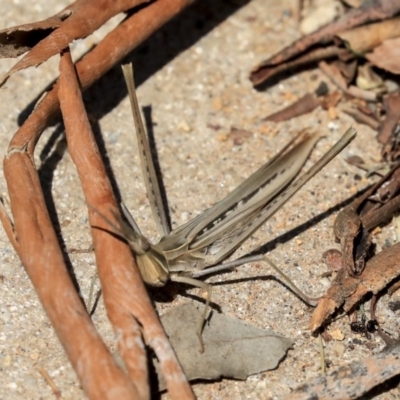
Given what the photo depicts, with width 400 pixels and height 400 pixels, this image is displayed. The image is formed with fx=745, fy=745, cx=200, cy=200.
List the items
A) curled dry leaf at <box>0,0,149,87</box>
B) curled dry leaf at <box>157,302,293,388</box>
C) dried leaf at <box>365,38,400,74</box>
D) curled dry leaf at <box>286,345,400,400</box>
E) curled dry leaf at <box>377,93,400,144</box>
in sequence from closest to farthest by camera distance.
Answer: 1. curled dry leaf at <box>286,345,400,400</box>
2. curled dry leaf at <box>157,302,293,388</box>
3. curled dry leaf at <box>0,0,149,87</box>
4. curled dry leaf at <box>377,93,400,144</box>
5. dried leaf at <box>365,38,400,74</box>

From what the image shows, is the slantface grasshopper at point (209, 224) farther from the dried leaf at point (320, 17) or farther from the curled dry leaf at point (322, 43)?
the dried leaf at point (320, 17)

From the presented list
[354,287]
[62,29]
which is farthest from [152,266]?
[62,29]

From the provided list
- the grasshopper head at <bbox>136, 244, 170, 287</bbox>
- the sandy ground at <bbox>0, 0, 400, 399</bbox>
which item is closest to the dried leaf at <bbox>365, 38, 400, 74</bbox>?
the sandy ground at <bbox>0, 0, 400, 399</bbox>

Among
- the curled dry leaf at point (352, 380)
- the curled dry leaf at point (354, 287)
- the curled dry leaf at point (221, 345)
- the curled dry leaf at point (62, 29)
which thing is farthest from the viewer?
the curled dry leaf at point (62, 29)

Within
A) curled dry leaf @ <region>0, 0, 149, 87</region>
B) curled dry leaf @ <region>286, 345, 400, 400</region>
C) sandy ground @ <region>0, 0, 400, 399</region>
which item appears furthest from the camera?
curled dry leaf @ <region>0, 0, 149, 87</region>

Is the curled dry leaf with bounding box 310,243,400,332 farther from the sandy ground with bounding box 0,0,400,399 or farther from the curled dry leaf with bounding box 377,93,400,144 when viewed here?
the curled dry leaf with bounding box 377,93,400,144

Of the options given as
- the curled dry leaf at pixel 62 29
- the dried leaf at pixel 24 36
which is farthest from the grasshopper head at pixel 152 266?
the dried leaf at pixel 24 36
